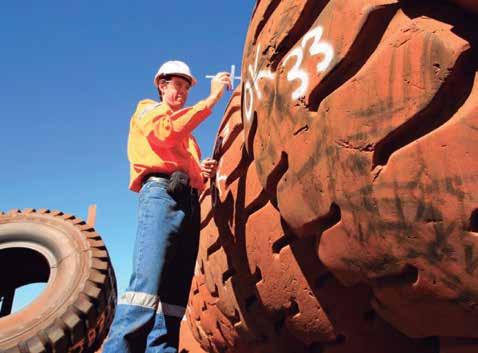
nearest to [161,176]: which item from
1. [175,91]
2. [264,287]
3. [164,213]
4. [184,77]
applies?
[164,213]

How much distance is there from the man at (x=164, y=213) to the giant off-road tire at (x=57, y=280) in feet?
A: 2.93

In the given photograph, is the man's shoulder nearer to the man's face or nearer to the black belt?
the man's face

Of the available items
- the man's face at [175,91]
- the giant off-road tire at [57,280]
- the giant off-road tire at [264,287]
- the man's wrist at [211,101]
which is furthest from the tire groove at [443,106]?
the giant off-road tire at [57,280]

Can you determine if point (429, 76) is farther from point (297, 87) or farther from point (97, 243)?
point (97, 243)

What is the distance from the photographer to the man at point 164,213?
208cm

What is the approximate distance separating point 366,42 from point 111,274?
111 inches

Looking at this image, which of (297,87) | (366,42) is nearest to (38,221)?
(297,87)

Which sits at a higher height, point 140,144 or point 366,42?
point 140,144

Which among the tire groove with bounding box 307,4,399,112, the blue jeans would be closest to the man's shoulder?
the blue jeans

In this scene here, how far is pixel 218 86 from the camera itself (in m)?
2.43

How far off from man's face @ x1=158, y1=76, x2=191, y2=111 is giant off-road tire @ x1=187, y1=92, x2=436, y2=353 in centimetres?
37

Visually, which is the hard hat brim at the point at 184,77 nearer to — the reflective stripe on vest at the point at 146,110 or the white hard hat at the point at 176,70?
Result: the white hard hat at the point at 176,70

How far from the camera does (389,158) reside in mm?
954

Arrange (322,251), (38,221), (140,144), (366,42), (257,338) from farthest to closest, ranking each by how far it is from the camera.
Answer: (38,221) < (140,144) < (257,338) < (322,251) < (366,42)
